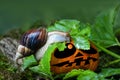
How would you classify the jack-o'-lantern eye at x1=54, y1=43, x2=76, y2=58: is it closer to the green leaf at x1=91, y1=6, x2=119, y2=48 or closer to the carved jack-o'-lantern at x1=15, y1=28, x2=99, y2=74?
the carved jack-o'-lantern at x1=15, y1=28, x2=99, y2=74

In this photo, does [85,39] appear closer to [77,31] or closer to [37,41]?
[77,31]

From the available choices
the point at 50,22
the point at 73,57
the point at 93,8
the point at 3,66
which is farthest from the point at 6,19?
the point at 73,57

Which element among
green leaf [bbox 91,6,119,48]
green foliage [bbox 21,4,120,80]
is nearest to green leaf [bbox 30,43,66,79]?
green foliage [bbox 21,4,120,80]

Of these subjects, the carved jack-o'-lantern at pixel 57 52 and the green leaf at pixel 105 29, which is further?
the green leaf at pixel 105 29

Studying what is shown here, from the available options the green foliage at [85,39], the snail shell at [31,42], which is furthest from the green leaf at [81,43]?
the snail shell at [31,42]

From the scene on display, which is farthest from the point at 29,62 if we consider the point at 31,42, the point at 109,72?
the point at 109,72

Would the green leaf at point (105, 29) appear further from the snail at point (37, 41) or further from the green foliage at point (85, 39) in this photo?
the snail at point (37, 41)

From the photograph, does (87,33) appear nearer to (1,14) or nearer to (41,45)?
(41,45)

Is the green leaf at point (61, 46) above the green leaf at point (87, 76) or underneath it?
above
